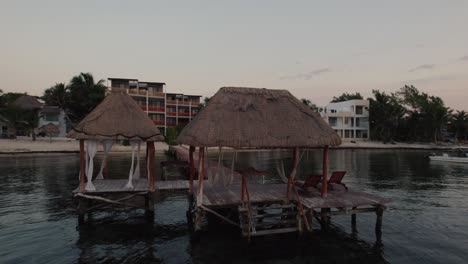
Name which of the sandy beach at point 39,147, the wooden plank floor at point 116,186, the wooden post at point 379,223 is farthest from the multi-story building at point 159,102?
the wooden post at point 379,223

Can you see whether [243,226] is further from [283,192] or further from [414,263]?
[414,263]

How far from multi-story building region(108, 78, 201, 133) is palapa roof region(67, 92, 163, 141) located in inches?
1864

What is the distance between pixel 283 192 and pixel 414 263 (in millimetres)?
4981

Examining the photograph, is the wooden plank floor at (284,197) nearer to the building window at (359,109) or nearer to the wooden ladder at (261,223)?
the wooden ladder at (261,223)

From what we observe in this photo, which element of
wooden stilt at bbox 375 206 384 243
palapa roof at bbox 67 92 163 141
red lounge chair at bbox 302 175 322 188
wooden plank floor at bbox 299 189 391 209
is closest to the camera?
wooden plank floor at bbox 299 189 391 209

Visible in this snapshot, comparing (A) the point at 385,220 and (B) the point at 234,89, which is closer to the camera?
(B) the point at 234,89

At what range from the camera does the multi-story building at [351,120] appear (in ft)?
248

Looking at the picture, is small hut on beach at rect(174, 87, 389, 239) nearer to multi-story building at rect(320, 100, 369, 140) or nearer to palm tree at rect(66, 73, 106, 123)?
palm tree at rect(66, 73, 106, 123)

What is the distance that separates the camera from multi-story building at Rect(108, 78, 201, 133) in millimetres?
60844

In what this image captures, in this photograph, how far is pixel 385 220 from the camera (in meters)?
13.8

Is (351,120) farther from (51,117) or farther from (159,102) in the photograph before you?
(51,117)

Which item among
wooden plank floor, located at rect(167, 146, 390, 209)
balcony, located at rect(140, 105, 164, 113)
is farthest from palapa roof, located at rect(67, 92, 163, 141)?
balcony, located at rect(140, 105, 164, 113)

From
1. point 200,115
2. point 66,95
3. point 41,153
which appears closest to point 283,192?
point 200,115

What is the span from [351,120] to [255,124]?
7286cm
